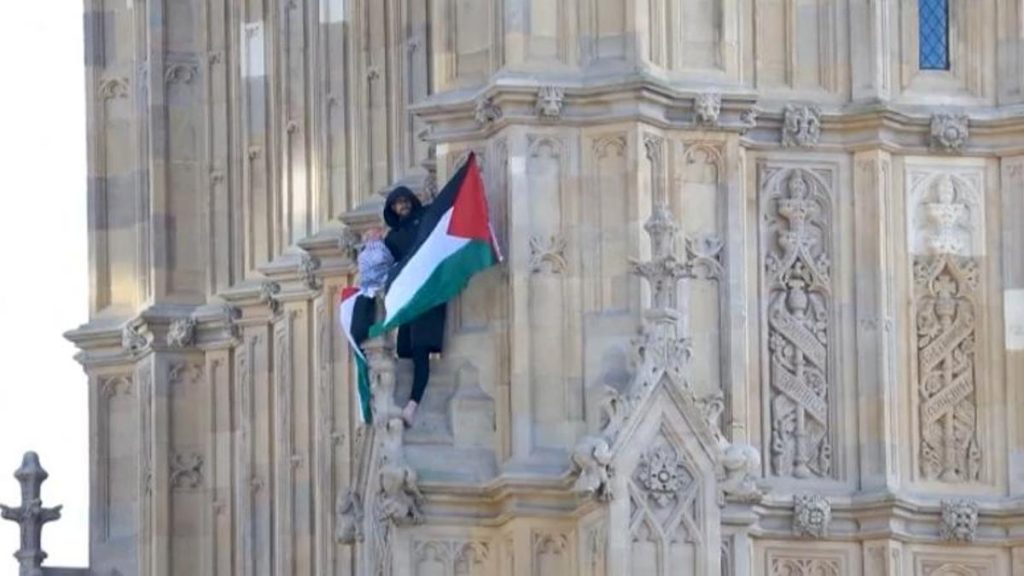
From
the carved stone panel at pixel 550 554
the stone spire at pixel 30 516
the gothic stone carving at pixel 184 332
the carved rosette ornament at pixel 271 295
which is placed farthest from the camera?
the stone spire at pixel 30 516

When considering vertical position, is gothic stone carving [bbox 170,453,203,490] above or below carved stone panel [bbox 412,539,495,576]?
above

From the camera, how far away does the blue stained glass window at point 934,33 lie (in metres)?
57.0

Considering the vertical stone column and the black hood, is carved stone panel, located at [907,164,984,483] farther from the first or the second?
the black hood

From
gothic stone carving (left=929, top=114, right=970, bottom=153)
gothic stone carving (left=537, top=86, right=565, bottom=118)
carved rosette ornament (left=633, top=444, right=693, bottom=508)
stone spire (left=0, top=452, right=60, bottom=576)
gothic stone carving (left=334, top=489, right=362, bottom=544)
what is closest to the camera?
carved rosette ornament (left=633, top=444, right=693, bottom=508)

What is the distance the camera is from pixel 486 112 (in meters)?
55.2

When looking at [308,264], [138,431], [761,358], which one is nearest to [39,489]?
[138,431]

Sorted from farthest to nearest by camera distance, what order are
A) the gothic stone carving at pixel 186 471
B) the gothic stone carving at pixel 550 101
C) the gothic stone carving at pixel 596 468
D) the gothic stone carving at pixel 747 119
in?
the gothic stone carving at pixel 186 471 < the gothic stone carving at pixel 747 119 < the gothic stone carving at pixel 550 101 < the gothic stone carving at pixel 596 468

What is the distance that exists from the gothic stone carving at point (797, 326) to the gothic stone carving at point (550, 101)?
2.31 metres

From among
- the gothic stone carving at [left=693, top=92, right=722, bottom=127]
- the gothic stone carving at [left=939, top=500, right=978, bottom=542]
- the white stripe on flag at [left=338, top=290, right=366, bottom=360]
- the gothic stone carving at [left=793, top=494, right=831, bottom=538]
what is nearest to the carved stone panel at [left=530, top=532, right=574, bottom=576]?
the gothic stone carving at [left=793, top=494, right=831, bottom=538]

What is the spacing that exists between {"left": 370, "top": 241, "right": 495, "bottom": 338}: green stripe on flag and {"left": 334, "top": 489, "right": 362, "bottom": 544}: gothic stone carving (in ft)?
5.83

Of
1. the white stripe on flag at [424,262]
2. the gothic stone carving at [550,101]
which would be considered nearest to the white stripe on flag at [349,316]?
the white stripe on flag at [424,262]

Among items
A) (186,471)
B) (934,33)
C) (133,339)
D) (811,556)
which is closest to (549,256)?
(811,556)

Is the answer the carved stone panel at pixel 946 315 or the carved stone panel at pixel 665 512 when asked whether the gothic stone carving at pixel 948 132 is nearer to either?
the carved stone panel at pixel 946 315

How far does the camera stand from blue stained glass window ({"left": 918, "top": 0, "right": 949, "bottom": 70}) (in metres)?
57.0
